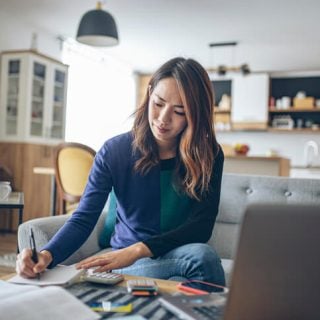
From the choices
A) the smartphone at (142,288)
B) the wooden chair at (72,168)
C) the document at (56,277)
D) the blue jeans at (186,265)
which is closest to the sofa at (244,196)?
the blue jeans at (186,265)

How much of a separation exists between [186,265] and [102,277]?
0.27 metres

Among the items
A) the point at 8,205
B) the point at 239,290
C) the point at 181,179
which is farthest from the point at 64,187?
the point at 239,290

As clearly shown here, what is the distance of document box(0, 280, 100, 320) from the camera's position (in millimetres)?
706

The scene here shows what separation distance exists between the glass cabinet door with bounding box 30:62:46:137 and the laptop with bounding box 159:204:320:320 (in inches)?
171

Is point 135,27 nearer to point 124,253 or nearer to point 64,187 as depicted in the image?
point 64,187

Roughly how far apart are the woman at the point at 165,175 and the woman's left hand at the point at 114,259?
6 cm

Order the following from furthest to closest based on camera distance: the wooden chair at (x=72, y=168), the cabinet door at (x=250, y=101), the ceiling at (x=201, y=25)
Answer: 1. the cabinet door at (x=250, y=101)
2. the ceiling at (x=201, y=25)
3. the wooden chair at (x=72, y=168)

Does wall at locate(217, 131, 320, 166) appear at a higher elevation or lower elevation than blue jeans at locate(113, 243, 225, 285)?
higher

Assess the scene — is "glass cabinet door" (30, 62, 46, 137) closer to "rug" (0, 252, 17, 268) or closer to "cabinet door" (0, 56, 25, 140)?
"cabinet door" (0, 56, 25, 140)

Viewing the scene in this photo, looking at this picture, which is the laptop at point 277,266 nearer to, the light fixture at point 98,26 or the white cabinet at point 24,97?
the light fixture at point 98,26

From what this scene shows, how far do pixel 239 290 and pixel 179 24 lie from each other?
461cm

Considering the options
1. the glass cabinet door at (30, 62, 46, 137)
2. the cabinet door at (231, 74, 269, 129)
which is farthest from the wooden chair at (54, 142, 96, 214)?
the cabinet door at (231, 74, 269, 129)

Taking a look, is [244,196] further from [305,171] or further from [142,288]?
[305,171]

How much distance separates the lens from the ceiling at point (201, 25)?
4.30 metres
